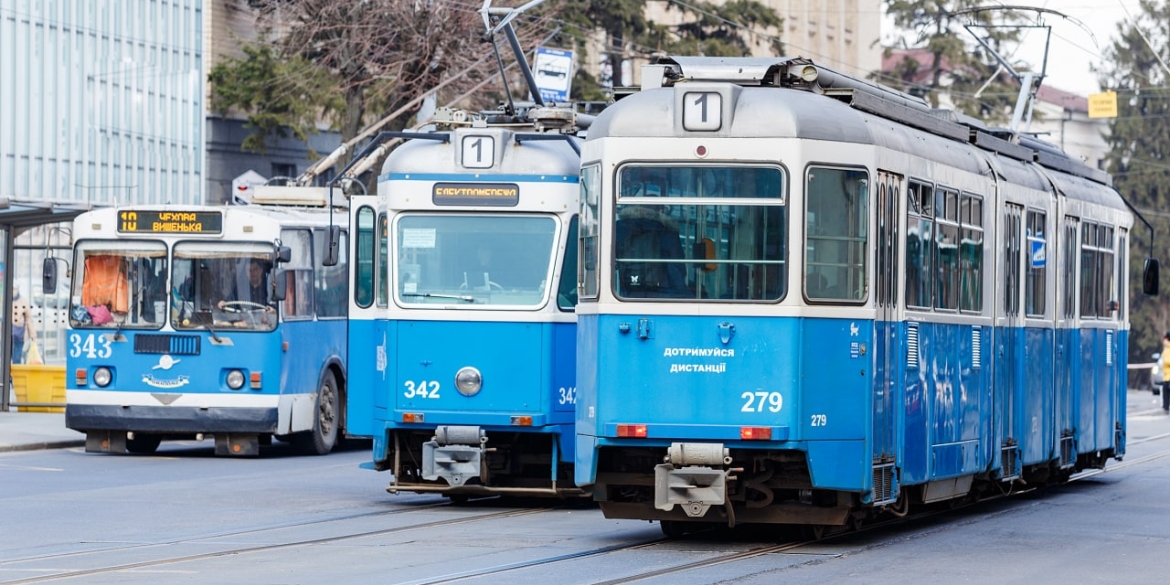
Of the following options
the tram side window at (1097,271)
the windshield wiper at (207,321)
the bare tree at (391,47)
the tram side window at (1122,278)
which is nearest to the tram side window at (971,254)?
the tram side window at (1097,271)

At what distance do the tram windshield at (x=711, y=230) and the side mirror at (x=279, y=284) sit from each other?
10514mm

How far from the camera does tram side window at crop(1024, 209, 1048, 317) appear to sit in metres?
17.8

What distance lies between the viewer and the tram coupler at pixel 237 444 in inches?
967

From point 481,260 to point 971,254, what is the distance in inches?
156

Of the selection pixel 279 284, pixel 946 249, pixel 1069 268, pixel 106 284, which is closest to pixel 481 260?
pixel 946 249

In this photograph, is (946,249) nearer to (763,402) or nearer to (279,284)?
(763,402)

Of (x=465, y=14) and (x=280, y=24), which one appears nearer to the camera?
(x=465, y=14)

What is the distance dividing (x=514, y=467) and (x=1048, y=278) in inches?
201

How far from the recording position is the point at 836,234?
13594 millimetres

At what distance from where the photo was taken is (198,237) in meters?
23.8

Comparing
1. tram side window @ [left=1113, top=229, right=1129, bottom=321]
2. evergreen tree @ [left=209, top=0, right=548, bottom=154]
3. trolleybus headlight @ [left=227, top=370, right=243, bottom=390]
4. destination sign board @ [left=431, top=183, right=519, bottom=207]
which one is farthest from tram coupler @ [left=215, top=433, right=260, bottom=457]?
evergreen tree @ [left=209, top=0, right=548, bottom=154]

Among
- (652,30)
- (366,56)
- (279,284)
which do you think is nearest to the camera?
(279,284)

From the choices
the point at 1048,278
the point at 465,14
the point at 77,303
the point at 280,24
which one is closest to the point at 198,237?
the point at 77,303

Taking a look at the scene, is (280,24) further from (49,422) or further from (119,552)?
(119,552)
